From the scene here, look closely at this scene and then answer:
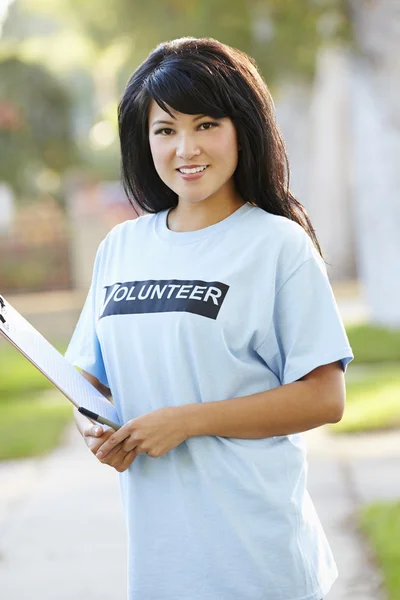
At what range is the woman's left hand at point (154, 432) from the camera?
2.18 m

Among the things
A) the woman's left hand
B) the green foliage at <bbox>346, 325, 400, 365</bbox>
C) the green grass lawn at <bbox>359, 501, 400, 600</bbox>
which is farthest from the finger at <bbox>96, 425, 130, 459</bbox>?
the green foliage at <bbox>346, 325, 400, 365</bbox>

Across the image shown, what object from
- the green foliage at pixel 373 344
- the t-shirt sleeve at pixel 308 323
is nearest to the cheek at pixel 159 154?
the t-shirt sleeve at pixel 308 323

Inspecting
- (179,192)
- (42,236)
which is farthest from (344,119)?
(179,192)

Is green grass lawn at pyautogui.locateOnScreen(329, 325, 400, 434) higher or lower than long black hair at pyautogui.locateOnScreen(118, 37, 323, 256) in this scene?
lower

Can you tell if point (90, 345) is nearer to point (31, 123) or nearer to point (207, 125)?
point (207, 125)

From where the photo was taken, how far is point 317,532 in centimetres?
232

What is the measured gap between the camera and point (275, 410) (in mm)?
2213

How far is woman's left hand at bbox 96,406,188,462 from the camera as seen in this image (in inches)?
86.0

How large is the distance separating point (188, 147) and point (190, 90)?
110mm

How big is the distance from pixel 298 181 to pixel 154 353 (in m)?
16.9

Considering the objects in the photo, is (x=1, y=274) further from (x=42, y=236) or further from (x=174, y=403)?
(x=174, y=403)

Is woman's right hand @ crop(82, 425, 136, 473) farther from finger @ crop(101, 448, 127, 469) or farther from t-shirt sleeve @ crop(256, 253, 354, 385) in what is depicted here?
t-shirt sleeve @ crop(256, 253, 354, 385)

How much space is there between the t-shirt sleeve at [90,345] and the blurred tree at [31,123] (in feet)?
26.4

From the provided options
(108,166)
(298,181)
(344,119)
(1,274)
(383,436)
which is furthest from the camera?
(108,166)
